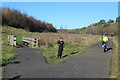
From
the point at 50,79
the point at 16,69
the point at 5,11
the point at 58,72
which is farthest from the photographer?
the point at 5,11

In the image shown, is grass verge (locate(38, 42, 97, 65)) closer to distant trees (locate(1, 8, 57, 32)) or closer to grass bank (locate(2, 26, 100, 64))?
grass bank (locate(2, 26, 100, 64))

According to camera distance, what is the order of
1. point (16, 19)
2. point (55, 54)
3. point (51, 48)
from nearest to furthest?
point (55, 54) → point (51, 48) → point (16, 19)

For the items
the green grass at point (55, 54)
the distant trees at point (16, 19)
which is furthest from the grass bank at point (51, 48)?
the distant trees at point (16, 19)

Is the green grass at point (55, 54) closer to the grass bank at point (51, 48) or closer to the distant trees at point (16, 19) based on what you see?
the grass bank at point (51, 48)

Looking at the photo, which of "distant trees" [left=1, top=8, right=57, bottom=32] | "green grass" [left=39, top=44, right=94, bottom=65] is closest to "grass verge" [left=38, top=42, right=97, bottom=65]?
"green grass" [left=39, top=44, right=94, bottom=65]

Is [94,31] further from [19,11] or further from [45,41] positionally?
[45,41]

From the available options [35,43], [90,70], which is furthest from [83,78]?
[35,43]

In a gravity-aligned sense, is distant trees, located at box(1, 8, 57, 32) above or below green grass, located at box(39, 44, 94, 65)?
above

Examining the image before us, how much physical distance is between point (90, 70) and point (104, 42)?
9797 millimetres

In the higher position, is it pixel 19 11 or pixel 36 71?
pixel 19 11

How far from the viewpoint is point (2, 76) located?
28.9 feet

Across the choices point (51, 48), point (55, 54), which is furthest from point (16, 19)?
point (55, 54)

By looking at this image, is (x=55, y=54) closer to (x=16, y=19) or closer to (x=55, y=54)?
(x=55, y=54)

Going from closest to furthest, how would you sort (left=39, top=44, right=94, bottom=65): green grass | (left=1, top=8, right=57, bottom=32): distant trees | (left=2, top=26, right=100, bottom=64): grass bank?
(left=39, top=44, right=94, bottom=65): green grass → (left=2, top=26, right=100, bottom=64): grass bank → (left=1, top=8, right=57, bottom=32): distant trees
